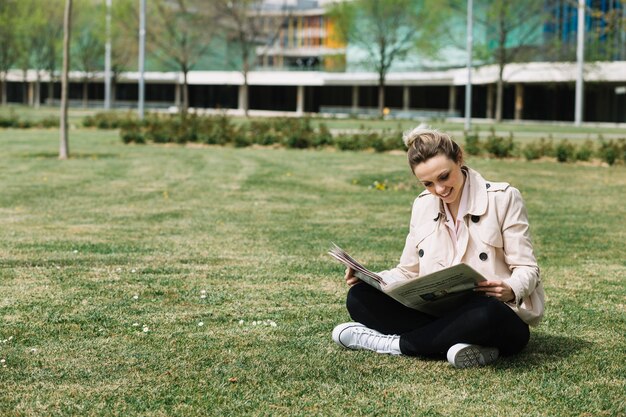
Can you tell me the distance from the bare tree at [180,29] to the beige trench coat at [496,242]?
2257 inches

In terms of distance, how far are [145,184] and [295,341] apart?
1025 centimetres

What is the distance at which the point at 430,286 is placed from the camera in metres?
4.57

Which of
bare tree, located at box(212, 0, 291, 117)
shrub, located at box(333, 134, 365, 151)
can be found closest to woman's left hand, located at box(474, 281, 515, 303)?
shrub, located at box(333, 134, 365, 151)

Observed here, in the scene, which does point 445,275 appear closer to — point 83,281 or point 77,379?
point 77,379

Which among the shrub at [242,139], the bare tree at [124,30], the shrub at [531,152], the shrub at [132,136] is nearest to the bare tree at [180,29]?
the bare tree at [124,30]

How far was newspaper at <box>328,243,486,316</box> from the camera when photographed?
4.45m

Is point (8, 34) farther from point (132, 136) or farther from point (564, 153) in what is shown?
point (564, 153)

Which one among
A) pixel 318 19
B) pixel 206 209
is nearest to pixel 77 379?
pixel 206 209

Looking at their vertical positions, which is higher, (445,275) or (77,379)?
(445,275)

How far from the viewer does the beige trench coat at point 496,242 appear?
4.68 m

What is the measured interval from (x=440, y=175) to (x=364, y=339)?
1108mm

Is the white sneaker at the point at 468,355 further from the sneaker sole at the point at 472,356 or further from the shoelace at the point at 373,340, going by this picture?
the shoelace at the point at 373,340

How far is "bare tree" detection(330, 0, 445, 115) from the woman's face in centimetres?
5552

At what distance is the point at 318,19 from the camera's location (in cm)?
9688
